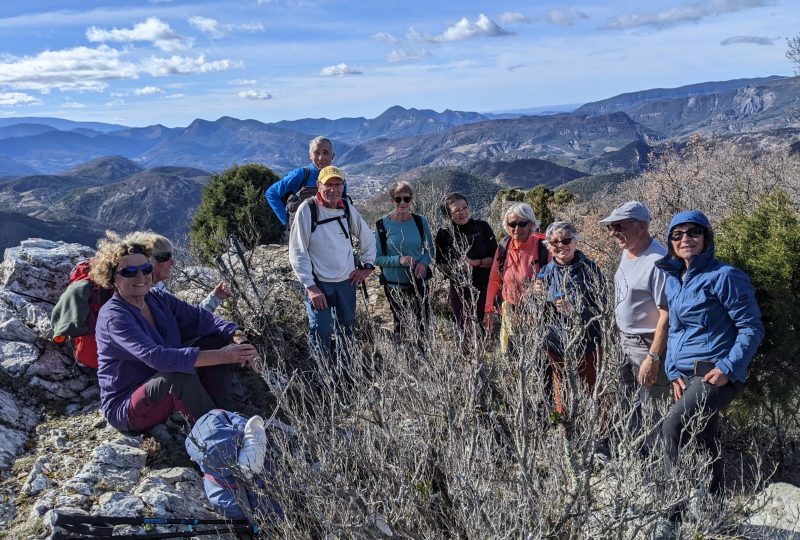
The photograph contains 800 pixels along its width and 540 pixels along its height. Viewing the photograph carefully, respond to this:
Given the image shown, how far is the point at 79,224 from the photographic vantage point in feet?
414

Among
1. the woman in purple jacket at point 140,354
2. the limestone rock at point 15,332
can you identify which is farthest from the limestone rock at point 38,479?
the limestone rock at point 15,332

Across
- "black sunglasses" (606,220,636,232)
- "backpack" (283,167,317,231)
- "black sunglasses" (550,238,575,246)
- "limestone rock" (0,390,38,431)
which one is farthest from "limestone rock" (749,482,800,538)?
"limestone rock" (0,390,38,431)

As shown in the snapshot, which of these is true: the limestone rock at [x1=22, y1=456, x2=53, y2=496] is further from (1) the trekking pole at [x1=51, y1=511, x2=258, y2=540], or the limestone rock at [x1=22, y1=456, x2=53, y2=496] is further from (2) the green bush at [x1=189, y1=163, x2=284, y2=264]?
(2) the green bush at [x1=189, y1=163, x2=284, y2=264]

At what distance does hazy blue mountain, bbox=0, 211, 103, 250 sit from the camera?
323 feet

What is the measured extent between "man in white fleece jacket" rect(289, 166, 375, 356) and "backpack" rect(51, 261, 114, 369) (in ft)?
5.21

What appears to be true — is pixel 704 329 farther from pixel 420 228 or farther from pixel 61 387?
pixel 61 387

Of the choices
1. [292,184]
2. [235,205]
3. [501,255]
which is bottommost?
[501,255]

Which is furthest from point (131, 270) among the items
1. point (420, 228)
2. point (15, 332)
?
point (420, 228)

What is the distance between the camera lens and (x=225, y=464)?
3205 mm

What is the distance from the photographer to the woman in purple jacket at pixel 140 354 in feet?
12.2

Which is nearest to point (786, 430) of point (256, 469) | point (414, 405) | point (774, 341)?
point (774, 341)

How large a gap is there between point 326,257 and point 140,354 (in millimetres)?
1730

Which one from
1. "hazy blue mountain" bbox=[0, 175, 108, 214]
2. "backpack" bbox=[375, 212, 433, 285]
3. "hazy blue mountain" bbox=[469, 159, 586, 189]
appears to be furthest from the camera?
"hazy blue mountain" bbox=[469, 159, 586, 189]

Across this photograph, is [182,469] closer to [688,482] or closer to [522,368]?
[522,368]
